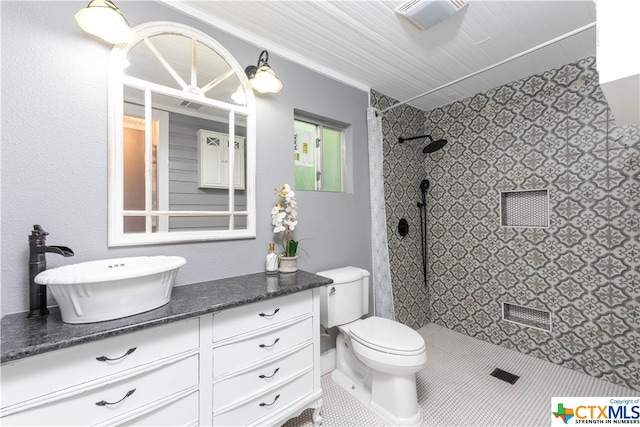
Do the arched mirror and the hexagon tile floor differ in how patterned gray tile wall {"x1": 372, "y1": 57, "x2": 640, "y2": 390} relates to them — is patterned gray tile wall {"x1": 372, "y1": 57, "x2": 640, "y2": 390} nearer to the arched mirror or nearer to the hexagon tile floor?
the hexagon tile floor

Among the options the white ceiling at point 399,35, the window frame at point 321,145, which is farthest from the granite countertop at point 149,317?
the white ceiling at point 399,35

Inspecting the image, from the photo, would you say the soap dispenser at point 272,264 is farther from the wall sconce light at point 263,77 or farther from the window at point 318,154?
the wall sconce light at point 263,77

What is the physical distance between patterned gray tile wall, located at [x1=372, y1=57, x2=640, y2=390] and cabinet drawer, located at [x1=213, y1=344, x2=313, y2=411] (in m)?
1.41

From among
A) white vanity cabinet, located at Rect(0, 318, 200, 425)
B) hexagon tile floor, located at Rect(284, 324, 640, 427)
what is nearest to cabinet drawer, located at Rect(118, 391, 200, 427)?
white vanity cabinet, located at Rect(0, 318, 200, 425)

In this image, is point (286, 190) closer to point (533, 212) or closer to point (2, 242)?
point (2, 242)

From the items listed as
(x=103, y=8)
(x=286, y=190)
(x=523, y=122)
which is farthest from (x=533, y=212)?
(x=103, y=8)

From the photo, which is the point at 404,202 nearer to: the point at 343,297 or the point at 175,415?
the point at 343,297

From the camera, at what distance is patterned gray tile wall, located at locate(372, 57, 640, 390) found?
189cm

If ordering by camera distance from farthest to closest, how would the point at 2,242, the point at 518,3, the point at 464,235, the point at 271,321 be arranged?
the point at 464,235 → the point at 518,3 → the point at 271,321 → the point at 2,242

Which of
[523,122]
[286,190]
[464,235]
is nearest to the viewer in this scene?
[286,190]

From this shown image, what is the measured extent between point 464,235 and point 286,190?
6.47ft

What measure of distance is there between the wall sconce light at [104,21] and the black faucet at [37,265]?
90 cm

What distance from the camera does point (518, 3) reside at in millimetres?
1525

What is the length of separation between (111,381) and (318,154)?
1.87 metres
